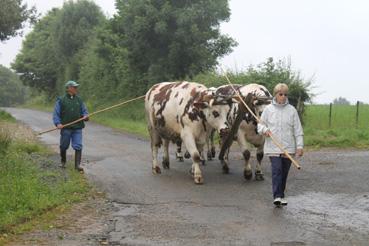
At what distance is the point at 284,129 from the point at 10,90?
377 feet

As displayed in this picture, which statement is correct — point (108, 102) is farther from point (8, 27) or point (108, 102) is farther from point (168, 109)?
point (168, 109)

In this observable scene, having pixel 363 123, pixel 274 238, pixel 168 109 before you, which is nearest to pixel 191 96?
pixel 168 109

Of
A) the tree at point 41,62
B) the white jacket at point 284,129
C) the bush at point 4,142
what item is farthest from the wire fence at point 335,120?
the tree at point 41,62

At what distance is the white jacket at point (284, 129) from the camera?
9.46 m

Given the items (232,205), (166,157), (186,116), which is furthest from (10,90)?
(232,205)

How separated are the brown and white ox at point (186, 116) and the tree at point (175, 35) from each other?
56.1 feet

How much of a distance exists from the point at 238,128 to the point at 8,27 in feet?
59.7

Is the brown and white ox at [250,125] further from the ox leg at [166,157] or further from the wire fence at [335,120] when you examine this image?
the wire fence at [335,120]

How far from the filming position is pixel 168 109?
1297 cm

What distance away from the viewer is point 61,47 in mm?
52969

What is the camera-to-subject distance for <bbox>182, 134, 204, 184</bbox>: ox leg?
38.6 feet

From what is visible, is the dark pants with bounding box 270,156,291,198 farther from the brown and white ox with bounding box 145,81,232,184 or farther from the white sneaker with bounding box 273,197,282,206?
the brown and white ox with bounding box 145,81,232,184

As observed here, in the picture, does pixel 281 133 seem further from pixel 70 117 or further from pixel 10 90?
pixel 10 90

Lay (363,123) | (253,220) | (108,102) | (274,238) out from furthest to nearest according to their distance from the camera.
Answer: (108,102) → (363,123) → (253,220) → (274,238)
